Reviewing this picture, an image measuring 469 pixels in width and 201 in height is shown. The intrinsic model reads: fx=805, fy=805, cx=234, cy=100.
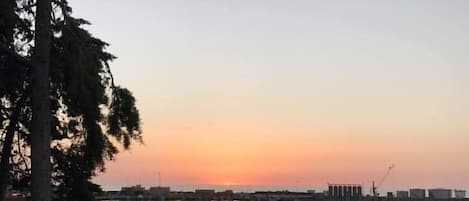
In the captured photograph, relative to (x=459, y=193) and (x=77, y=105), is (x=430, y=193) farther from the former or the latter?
(x=77, y=105)

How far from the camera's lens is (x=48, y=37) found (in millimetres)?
19016

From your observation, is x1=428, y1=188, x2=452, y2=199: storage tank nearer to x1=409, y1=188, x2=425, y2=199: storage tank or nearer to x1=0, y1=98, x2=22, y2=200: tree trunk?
x1=409, y1=188, x2=425, y2=199: storage tank

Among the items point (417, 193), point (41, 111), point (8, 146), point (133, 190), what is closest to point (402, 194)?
point (417, 193)

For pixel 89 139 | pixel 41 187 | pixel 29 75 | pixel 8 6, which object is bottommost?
pixel 41 187

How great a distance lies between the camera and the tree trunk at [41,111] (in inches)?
728

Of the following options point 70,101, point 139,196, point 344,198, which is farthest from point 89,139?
point 139,196

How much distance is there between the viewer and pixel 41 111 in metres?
18.8

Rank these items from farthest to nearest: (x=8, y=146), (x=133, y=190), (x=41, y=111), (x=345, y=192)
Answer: (x=133, y=190) < (x=345, y=192) < (x=8, y=146) < (x=41, y=111)

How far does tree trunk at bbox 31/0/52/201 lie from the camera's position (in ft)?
60.7

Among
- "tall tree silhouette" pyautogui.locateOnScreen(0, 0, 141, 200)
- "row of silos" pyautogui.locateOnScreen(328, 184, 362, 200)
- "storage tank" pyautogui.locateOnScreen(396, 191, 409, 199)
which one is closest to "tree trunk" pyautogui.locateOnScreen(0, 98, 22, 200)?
"tall tree silhouette" pyautogui.locateOnScreen(0, 0, 141, 200)

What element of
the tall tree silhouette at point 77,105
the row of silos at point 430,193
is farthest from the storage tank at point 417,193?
the tall tree silhouette at point 77,105

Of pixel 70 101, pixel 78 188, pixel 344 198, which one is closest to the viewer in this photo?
pixel 70 101

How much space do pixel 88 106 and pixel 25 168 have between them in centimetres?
380

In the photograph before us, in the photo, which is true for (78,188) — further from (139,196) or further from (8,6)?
(139,196)
